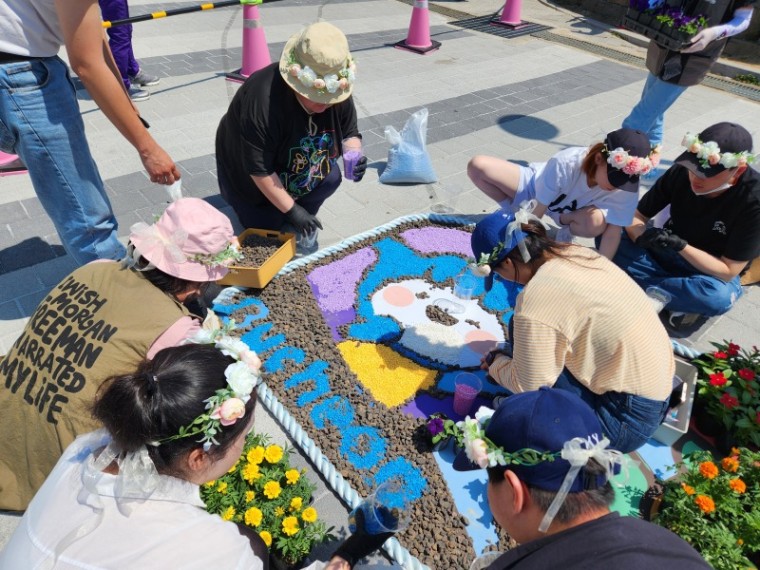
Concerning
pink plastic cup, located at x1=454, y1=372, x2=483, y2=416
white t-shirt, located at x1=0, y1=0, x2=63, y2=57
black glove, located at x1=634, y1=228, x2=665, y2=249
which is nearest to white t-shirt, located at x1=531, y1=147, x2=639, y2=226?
black glove, located at x1=634, y1=228, x2=665, y2=249

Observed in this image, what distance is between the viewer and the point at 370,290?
3543mm

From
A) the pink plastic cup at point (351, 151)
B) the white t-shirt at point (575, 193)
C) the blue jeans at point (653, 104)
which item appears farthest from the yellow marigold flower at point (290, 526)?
the blue jeans at point (653, 104)

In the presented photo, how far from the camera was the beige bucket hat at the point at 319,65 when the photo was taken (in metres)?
2.92

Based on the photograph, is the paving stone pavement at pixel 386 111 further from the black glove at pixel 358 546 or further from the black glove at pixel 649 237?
the black glove at pixel 649 237

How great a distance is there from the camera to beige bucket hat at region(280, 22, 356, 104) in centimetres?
292

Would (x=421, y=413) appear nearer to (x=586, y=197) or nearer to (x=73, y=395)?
(x=73, y=395)

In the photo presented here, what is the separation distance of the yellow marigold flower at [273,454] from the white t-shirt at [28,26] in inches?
76.0

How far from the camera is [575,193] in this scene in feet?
11.4

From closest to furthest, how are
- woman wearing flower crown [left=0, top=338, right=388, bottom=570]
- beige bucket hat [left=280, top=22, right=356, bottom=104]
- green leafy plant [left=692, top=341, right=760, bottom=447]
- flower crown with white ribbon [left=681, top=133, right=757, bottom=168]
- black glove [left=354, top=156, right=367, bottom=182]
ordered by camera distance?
woman wearing flower crown [left=0, top=338, right=388, bottom=570], green leafy plant [left=692, top=341, right=760, bottom=447], flower crown with white ribbon [left=681, top=133, right=757, bottom=168], beige bucket hat [left=280, top=22, right=356, bottom=104], black glove [left=354, top=156, right=367, bottom=182]

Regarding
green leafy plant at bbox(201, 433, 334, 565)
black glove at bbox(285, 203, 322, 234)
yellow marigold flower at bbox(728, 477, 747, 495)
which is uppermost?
yellow marigold flower at bbox(728, 477, 747, 495)

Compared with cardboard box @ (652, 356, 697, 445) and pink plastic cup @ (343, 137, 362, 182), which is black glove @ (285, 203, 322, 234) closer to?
pink plastic cup @ (343, 137, 362, 182)

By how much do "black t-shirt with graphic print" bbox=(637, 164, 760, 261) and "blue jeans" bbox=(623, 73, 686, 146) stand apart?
1449mm

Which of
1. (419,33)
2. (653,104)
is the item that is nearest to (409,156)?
(653,104)

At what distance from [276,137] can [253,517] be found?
2161 mm
